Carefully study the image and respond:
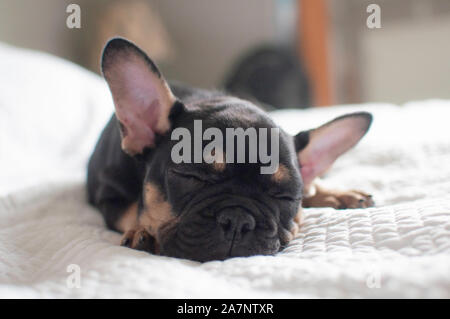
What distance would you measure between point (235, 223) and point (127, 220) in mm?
413

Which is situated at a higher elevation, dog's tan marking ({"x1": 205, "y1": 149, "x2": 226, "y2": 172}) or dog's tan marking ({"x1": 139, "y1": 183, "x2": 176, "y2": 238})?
dog's tan marking ({"x1": 205, "y1": 149, "x2": 226, "y2": 172})

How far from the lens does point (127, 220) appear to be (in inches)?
52.4

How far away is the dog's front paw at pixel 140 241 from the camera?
113cm

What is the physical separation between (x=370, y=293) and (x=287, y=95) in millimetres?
3889

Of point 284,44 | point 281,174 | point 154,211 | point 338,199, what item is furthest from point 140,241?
point 284,44

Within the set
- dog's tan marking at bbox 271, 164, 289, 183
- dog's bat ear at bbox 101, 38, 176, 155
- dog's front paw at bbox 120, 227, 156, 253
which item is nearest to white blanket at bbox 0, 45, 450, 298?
dog's front paw at bbox 120, 227, 156, 253

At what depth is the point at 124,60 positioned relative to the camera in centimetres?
124

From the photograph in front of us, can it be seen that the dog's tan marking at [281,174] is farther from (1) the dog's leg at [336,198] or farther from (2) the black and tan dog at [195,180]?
(1) the dog's leg at [336,198]

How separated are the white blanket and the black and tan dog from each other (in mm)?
67

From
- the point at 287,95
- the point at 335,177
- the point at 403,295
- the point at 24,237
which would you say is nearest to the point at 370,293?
the point at 403,295

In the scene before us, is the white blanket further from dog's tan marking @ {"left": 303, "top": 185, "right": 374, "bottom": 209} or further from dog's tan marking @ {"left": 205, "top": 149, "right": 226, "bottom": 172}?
dog's tan marking @ {"left": 205, "top": 149, "right": 226, "bottom": 172}

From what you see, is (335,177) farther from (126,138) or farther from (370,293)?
(370,293)

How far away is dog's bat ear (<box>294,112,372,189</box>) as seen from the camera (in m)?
1.45

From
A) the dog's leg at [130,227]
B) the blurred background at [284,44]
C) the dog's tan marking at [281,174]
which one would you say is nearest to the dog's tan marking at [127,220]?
the dog's leg at [130,227]
